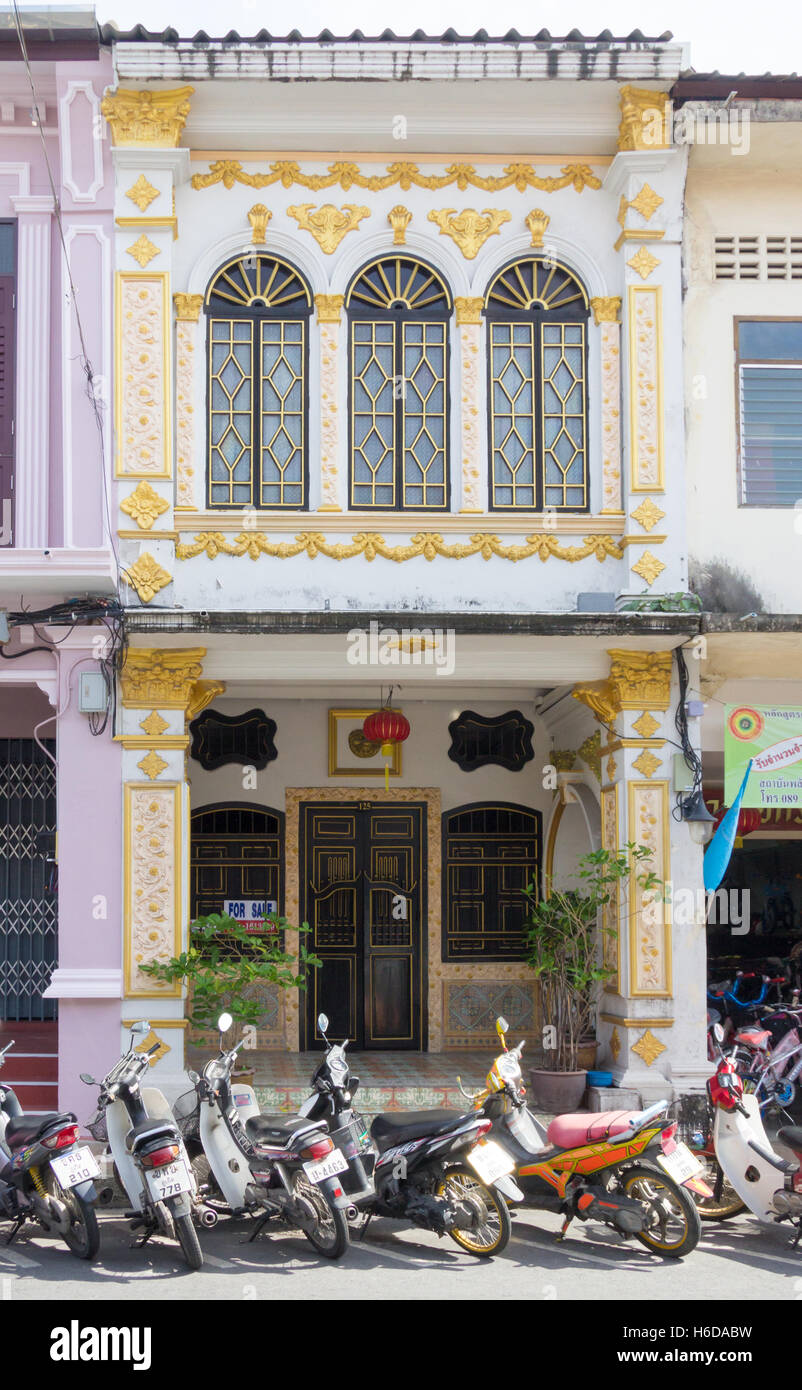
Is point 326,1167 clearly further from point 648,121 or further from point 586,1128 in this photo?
point 648,121

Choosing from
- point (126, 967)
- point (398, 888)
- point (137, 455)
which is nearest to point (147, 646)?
point (137, 455)

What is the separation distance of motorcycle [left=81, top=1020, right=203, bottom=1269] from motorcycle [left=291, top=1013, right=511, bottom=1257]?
82 centimetres

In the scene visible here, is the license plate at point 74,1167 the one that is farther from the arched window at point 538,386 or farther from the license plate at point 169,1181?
the arched window at point 538,386

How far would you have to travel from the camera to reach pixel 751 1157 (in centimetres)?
746

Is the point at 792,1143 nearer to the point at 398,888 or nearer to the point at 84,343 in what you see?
the point at 398,888

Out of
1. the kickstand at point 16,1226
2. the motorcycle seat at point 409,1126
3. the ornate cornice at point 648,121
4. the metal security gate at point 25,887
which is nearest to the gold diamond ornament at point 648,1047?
the motorcycle seat at point 409,1126

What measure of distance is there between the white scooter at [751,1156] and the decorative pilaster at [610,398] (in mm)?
4253

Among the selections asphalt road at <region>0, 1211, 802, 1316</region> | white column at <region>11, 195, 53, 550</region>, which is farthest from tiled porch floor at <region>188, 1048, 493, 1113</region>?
white column at <region>11, 195, 53, 550</region>

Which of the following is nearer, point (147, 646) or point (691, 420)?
point (147, 646)

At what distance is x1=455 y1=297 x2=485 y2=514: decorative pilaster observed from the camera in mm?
9938

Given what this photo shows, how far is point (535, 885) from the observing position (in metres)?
12.2

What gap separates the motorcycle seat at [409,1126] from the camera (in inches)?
294
